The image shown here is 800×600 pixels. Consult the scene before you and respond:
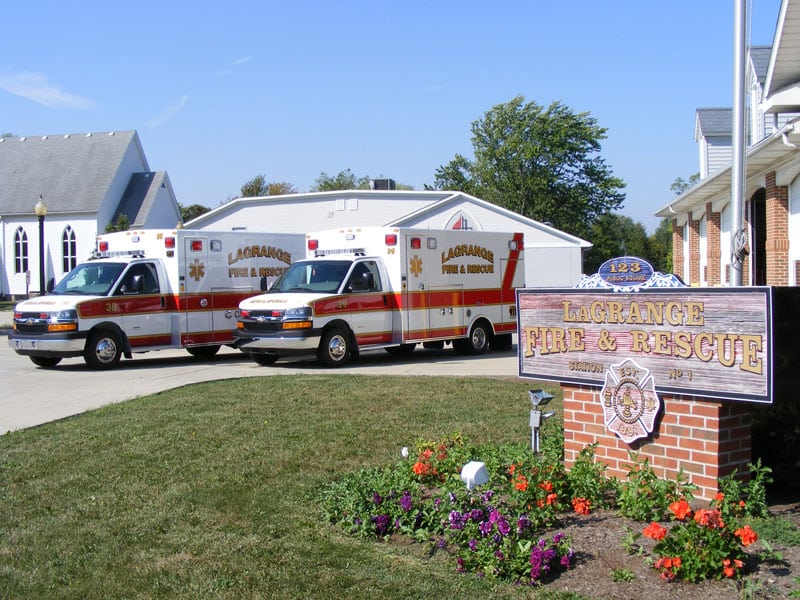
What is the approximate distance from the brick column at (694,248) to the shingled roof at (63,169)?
41.0 m

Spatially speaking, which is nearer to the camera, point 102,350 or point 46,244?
point 102,350

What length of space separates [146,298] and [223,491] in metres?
10.6

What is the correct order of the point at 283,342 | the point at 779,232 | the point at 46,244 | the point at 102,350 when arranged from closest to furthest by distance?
1. the point at 283,342
2. the point at 102,350
3. the point at 779,232
4. the point at 46,244

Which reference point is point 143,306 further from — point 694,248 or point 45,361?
point 694,248

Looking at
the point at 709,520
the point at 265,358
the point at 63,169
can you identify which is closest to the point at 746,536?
the point at 709,520

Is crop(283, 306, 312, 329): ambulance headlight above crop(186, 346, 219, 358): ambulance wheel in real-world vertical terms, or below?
above

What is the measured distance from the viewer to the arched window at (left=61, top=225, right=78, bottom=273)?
5853 cm

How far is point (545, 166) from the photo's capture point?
221 feet

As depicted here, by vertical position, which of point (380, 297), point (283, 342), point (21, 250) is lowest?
point (283, 342)

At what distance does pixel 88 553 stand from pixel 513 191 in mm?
63068

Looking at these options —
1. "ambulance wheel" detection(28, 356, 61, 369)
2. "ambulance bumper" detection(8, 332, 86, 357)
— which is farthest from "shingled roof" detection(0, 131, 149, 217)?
"ambulance bumper" detection(8, 332, 86, 357)

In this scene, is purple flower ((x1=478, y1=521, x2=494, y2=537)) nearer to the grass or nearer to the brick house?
the grass

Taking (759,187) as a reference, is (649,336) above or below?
below

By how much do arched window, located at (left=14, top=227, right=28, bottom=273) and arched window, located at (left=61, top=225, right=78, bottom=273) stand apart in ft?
8.33
